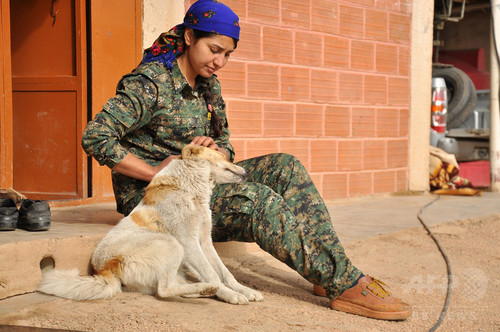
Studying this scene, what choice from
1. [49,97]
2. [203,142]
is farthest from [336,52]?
[203,142]

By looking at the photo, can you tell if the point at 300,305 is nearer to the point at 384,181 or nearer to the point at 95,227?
the point at 95,227

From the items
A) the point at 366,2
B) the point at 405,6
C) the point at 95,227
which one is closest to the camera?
the point at 95,227

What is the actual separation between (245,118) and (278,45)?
888 millimetres

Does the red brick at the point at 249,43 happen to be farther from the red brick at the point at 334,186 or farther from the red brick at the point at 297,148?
the red brick at the point at 334,186

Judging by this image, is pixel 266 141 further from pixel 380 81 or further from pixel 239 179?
pixel 239 179

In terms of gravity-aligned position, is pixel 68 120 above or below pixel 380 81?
below

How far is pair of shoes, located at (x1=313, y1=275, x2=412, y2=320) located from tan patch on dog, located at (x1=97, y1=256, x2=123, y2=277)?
43.5 inches

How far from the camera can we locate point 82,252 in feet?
10.6

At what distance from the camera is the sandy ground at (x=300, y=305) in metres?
2.64

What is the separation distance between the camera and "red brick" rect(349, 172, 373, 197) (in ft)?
22.5

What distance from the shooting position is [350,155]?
6840 millimetres

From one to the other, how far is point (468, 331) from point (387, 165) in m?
4.57

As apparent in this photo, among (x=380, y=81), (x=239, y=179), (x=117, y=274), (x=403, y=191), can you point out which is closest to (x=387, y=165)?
(x=403, y=191)

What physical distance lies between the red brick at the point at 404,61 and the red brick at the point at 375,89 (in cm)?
34
